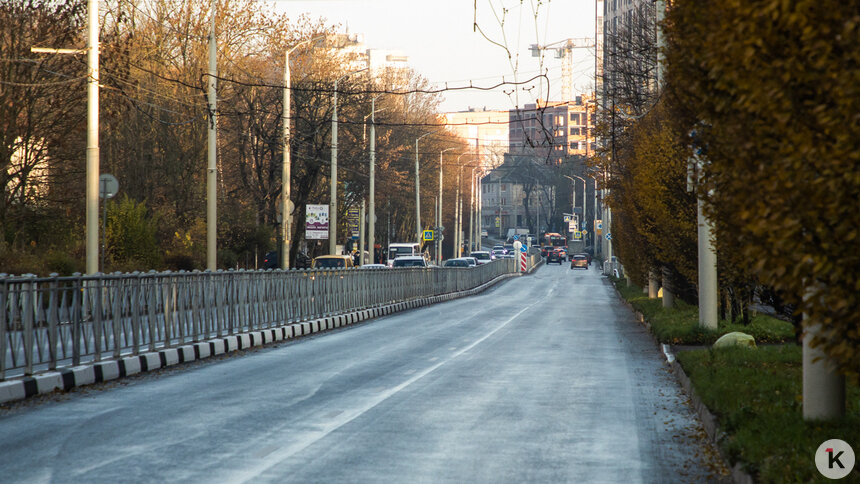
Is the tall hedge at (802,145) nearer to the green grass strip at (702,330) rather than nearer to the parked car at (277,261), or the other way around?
the green grass strip at (702,330)

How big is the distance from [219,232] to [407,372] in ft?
98.2

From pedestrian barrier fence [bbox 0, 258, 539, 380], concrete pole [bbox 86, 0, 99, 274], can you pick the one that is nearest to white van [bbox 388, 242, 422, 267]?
pedestrian barrier fence [bbox 0, 258, 539, 380]

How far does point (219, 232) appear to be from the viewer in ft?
145

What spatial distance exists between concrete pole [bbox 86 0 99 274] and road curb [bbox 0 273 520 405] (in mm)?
3540

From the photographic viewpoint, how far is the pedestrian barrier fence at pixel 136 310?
12266mm

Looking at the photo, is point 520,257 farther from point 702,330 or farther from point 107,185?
point 702,330

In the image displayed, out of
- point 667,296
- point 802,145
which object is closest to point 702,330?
point 667,296

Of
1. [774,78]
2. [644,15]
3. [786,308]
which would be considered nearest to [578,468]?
[774,78]

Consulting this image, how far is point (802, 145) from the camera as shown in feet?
17.9

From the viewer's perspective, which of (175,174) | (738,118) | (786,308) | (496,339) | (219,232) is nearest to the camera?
(738,118)

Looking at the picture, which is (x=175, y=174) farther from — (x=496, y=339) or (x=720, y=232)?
(x=720, y=232)

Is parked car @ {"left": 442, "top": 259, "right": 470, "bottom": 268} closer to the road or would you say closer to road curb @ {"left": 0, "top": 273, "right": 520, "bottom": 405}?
road curb @ {"left": 0, "top": 273, "right": 520, "bottom": 405}

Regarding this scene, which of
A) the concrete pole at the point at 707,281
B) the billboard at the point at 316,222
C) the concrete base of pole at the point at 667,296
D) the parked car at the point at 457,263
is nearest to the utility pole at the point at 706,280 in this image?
the concrete pole at the point at 707,281

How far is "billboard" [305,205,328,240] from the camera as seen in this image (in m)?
38.3
